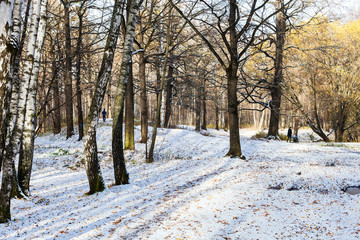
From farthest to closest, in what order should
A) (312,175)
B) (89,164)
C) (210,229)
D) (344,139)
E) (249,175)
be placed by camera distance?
1. (344,139)
2. (249,175)
3. (312,175)
4. (89,164)
5. (210,229)

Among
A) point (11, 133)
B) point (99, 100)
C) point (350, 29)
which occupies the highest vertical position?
Result: point (350, 29)

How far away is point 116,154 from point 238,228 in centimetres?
428

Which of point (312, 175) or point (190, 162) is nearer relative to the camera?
point (312, 175)

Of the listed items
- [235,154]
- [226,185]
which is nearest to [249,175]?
[226,185]

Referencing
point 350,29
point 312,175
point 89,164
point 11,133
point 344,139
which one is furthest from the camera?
point 344,139

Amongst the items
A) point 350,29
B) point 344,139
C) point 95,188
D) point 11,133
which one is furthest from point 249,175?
point 344,139

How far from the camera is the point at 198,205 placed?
19.2 ft

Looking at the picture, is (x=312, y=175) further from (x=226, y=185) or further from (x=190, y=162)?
(x=190, y=162)

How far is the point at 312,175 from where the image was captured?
24.7 feet

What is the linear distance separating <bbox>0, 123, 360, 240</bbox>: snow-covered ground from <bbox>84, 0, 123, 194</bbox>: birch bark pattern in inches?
21.1

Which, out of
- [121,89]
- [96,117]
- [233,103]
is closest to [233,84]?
[233,103]

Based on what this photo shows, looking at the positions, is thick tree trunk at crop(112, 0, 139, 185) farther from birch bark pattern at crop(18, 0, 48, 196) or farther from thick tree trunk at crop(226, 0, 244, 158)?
thick tree trunk at crop(226, 0, 244, 158)

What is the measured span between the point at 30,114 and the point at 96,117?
1591 millimetres

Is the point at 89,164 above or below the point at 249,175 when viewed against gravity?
above
